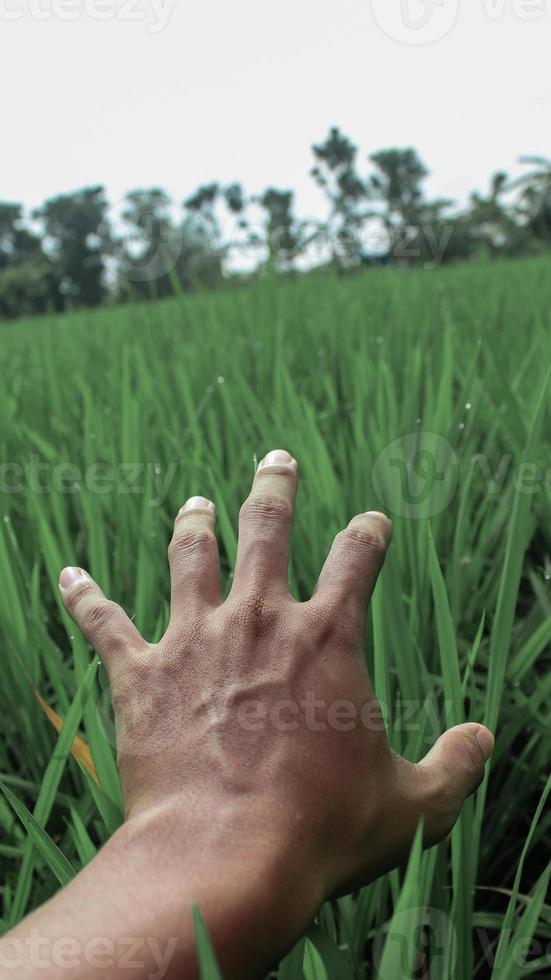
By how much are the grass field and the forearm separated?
2.2 inches

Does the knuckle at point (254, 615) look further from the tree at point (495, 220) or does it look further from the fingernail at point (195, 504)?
the tree at point (495, 220)

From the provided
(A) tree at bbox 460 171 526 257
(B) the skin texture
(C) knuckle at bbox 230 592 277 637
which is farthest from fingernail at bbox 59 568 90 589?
(A) tree at bbox 460 171 526 257

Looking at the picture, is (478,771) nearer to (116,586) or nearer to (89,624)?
(89,624)

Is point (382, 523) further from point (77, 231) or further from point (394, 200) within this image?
point (77, 231)

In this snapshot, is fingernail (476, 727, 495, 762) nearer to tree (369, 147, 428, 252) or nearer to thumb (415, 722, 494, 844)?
thumb (415, 722, 494, 844)

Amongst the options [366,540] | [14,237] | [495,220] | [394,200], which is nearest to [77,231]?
[14,237]

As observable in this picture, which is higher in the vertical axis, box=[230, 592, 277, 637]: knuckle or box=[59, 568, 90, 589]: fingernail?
box=[59, 568, 90, 589]: fingernail

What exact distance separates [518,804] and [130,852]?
0.37 m

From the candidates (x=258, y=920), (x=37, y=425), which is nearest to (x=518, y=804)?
(x=258, y=920)

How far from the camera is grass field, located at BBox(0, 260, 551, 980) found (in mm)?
452

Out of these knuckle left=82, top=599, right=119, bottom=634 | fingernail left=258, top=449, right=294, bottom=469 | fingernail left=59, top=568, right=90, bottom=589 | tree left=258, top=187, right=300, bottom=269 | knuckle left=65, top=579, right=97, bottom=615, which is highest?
tree left=258, top=187, right=300, bottom=269

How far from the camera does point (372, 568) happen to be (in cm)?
39

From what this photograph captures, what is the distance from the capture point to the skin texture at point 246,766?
281mm

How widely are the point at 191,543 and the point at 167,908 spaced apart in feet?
0.59
